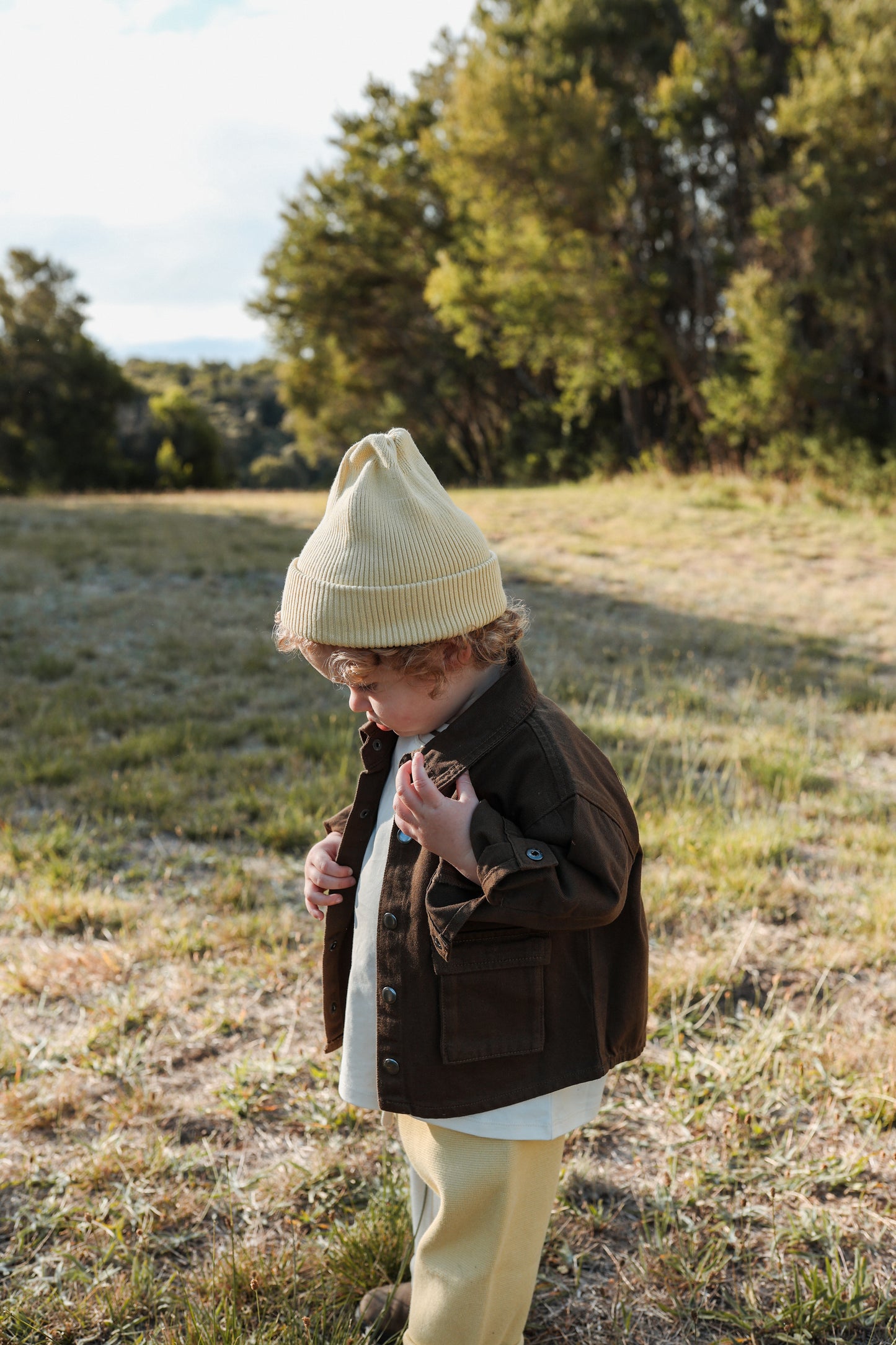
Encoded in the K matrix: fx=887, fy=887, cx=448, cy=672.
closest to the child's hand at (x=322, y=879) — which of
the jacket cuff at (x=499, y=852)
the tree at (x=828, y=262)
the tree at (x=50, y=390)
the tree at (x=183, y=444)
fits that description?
the jacket cuff at (x=499, y=852)

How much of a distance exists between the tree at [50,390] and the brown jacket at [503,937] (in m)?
39.5

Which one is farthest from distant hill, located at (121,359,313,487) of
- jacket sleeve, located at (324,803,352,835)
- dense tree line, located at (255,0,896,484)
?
jacket sleeve, located at (324,803,352,835)

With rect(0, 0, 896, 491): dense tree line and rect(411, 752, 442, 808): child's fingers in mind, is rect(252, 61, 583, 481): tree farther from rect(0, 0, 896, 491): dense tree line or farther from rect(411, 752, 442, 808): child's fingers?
rect(411, 752, 442, 808): child's fingers

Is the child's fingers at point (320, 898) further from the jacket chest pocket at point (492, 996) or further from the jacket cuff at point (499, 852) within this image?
the jacket cuff at point (499, 852)

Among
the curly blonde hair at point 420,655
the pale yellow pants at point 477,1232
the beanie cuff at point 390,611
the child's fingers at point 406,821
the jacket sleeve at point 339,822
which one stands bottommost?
the pale yellow pants at point 477,1232

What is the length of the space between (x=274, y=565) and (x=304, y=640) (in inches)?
322

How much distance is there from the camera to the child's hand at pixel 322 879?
162 cm

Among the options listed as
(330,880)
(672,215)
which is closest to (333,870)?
(330,880)

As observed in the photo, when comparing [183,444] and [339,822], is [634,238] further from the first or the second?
[183,444]

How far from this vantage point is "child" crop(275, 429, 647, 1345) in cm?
→ 135

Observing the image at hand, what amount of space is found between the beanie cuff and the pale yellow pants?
817mm

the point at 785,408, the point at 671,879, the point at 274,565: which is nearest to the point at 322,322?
the point at 785,408

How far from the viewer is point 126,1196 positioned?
2.10 meters

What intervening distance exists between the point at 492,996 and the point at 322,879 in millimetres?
393
